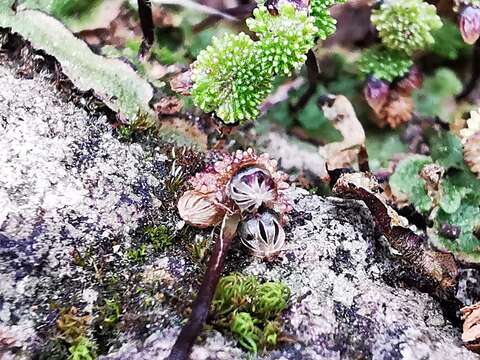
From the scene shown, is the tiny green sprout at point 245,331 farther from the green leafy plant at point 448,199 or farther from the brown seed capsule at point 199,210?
the green leafy plant at point 448,199

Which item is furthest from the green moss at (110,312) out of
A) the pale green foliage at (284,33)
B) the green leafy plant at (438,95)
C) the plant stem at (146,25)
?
the green leafy plant at (438,95)

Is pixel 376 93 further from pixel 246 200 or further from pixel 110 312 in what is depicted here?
pixel 110 312

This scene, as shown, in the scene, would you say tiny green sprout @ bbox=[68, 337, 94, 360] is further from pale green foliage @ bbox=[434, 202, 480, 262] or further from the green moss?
pale green foliage @ bbox=[434, 202, 480, 262]

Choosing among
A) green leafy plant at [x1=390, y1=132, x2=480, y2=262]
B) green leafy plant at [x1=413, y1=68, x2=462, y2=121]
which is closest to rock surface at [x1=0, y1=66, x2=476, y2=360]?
green leafy plant at [x1=390, y1=132, x2=480, y2=262]

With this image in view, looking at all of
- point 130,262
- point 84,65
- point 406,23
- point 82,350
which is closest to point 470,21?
point 406,23

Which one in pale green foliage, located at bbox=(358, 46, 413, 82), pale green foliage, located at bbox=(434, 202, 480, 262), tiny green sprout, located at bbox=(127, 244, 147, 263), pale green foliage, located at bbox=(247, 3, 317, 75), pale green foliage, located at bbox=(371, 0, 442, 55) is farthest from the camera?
pale green foliage, located at bbox=(358, 46, 413, 82)

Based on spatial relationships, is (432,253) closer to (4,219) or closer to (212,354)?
(212,354)

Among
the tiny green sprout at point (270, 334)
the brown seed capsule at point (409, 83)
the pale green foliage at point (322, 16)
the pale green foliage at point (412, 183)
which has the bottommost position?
the pale green foliage at point (412, 183)
